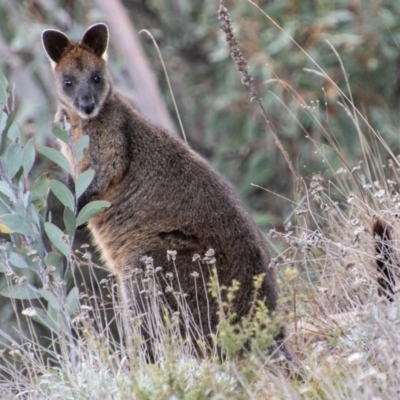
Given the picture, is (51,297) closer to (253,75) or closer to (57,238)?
(57,238)

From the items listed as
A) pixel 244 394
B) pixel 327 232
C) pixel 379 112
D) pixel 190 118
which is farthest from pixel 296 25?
pixel 244 394

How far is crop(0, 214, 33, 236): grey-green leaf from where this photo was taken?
4.93 metres

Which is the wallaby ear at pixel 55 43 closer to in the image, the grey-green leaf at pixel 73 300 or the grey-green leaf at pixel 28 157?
the grey-green leaf at pixel 28 157

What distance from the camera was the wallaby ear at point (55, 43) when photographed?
6.10 m

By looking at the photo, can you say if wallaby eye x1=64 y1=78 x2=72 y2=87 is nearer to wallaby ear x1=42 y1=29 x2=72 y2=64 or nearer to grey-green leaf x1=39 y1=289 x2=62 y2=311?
wallaby ear x1=42 y1=29 x2=72 y2=64

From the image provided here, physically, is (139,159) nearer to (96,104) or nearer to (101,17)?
(96,104)

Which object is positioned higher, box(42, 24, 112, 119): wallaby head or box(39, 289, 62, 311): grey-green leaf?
box(42, 24, 112, 119): wallaby head

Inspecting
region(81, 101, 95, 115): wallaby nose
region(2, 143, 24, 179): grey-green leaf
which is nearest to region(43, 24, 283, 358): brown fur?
region(81, 101, 95, 115): wallaby nose

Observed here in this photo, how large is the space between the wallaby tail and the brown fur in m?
0.60

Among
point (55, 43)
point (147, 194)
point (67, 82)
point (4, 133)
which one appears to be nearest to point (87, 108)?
point (67, 82)

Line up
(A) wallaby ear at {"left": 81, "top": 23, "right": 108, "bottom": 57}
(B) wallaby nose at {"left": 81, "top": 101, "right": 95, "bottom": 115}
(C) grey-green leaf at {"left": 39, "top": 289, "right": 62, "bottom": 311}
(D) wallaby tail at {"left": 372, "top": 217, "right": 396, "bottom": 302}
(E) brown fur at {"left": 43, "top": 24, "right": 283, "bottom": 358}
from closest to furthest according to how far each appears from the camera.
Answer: (D) wallaby tail at {"left": 372, "top": 217, "right": 396, "bottom": 302} < (C) grey-green leaf at {"left": 39, "top": 289, "right": 62, "bottom": 311} < (E) brown fur at {"left": 43, "top": 24, "right": 283, "bottom": 358} < (B) wallaby nose at {"left": 81, "top": 101, "right": 95, "bottom": 115} < (A) wallaby ear at {"left": 81, "top": 23, "right": 108, "bottom": 57}

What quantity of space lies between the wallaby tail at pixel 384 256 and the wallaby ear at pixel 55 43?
7.67 ft

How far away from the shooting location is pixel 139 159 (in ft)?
19.4

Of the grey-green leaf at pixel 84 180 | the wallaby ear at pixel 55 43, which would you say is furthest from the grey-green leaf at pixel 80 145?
the wallaby ear at pixel 55 43
